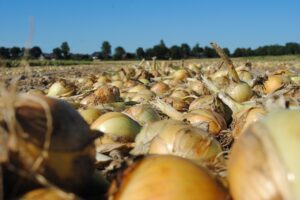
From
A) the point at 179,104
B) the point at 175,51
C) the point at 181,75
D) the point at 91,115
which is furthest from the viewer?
the point at 175,51

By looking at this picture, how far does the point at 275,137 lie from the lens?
3.89 feet

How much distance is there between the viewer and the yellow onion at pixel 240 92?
14.0 ft

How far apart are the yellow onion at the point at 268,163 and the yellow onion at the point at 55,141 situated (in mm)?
387

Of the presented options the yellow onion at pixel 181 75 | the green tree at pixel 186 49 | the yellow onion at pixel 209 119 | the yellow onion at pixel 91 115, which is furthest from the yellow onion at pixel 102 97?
the green tree at pixel 186 49

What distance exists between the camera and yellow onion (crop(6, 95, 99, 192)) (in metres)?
1.15

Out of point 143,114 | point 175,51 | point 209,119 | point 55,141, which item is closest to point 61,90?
point 143,114

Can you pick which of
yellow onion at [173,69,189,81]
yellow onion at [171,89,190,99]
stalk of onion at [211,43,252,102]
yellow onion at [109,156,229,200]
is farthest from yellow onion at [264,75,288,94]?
yellow onion at [109,156,229,200]

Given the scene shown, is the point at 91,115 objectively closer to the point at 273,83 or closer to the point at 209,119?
→ the point at 209,119

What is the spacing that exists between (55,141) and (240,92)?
3274 mm

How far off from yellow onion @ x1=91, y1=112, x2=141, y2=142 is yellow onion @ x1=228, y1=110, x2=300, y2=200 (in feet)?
4.21

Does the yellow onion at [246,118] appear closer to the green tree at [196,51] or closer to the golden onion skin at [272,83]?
the golden onion skin at [272,83]

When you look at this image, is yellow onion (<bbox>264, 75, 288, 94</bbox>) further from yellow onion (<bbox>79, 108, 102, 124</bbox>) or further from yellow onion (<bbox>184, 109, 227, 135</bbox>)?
yellow onion (<bbox>79, 108, 102, 124</bbox>)

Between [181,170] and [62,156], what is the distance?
0.30 metres

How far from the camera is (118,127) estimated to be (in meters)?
2.54
